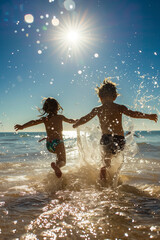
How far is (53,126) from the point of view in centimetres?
499

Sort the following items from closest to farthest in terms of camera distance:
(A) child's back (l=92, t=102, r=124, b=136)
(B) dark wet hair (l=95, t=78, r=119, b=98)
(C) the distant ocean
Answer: (C) the distant ocean
(A) child's back (l=92, t=102, r=124, b=136)
(B) dark wet hair (l=95, t=78, r=119, b=98)

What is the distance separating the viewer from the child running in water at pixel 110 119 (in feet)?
14.2

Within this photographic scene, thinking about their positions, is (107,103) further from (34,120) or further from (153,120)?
(34,120)

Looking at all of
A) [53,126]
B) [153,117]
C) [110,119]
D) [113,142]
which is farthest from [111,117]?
[53,126]

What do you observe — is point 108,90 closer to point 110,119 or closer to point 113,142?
point 110,119

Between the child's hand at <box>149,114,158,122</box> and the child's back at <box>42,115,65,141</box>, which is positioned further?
the child's back at <box>42,115,65,141</box>

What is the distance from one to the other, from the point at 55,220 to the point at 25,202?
35.4 inches

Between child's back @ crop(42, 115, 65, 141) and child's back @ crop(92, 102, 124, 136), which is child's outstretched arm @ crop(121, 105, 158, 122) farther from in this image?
child's back @ crop(42, 115, 65, 141)

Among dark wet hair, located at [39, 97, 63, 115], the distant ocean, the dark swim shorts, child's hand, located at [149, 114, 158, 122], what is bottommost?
the distant ocean

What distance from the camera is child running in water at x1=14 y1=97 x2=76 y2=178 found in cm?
483

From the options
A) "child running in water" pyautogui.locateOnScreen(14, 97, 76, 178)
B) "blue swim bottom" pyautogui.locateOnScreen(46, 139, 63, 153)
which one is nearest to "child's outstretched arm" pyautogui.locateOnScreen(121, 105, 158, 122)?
"child running in water" pyautogui.locateOnScreen(14, 97, 76, 178)

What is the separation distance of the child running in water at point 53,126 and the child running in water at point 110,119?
2.46ft

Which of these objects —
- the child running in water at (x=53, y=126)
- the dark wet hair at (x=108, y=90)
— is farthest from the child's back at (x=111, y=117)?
the child running in water at (x=53, y=126)

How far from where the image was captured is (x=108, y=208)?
255 centimetres
